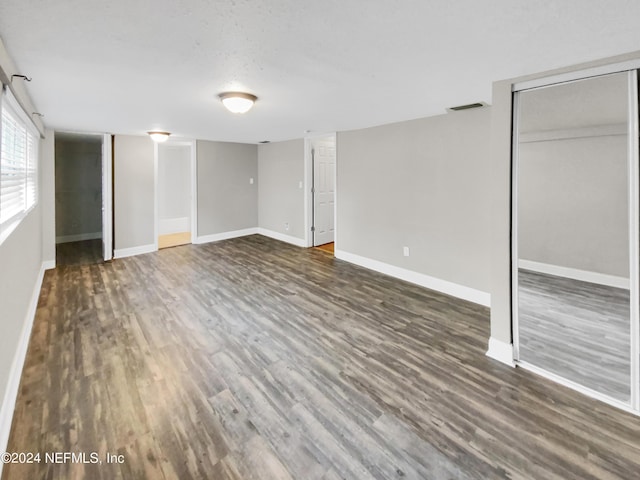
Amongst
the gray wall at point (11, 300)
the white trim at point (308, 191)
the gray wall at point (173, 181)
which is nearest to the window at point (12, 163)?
the gray wall at point (11, 300)

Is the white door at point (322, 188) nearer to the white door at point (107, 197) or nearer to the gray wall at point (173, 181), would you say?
the gray wall at point (173, 181)

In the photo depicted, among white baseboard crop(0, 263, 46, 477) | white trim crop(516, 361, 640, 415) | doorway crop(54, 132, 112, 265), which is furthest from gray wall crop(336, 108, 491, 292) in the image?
doorway crop(54, 132, 112, 265)

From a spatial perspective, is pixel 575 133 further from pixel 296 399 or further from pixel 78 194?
pixel 78 194

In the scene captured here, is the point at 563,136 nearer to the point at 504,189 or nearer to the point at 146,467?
the point at 504,189

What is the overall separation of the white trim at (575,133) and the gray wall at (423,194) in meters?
1.04

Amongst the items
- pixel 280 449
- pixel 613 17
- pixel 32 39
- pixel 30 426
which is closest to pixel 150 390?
pixel 30 426

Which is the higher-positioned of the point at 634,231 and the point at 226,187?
the point at 226,187

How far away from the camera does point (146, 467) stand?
1.53 meters

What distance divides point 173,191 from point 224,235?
1.94 metres

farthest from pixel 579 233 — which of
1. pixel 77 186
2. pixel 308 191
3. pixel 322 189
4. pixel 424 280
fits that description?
pixel 77 186

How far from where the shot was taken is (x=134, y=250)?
5727 millimetres

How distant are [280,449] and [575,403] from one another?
1.91 meters

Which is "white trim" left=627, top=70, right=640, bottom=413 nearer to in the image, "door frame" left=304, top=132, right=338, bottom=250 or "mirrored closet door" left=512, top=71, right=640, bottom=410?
"mirrored closet door" left=512, top=71, right=640, bottom=410

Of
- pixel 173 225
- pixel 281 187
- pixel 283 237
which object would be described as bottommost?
pixel 283 237
